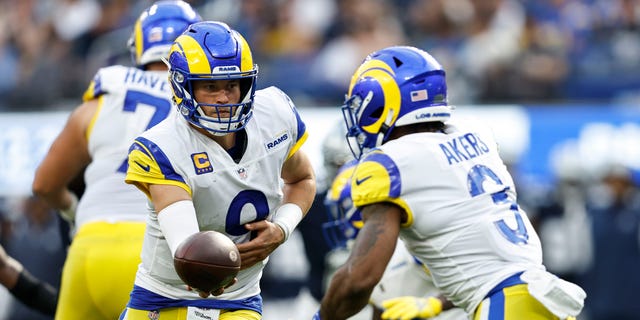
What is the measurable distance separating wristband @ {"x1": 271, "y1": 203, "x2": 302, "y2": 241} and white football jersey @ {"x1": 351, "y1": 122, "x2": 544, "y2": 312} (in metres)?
0.33

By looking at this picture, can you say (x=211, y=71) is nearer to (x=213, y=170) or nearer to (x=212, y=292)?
(x=213, y=170)

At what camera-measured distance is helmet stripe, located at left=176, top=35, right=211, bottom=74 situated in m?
4.21

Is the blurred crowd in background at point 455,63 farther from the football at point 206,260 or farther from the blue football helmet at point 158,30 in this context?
the football at point 206,260

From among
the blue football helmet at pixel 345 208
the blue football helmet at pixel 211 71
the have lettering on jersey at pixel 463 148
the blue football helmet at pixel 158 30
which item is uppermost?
the blue football helmet at pixel 211 71

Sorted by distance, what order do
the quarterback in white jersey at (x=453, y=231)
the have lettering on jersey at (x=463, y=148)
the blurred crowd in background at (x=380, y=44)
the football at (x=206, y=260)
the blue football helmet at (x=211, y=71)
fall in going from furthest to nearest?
the blurred crowd in background at (x=380, y=44), the have lettering on jersey at (x=463, y=148), the blue football helmet at (x=211, y=71), the quarterback in white jersey at (x=453, y=231), the football at (x=206, y=260)

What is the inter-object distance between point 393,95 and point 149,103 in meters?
1.30

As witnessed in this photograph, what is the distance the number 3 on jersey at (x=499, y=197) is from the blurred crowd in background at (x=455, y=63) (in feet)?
17.4

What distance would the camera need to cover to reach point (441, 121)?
4.59m

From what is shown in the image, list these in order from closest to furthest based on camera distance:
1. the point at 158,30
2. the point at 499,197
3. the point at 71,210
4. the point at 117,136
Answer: the point at 499,197 < the point at 117,136 < the point at 158,30 < the point at 71,210

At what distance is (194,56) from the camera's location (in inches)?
167

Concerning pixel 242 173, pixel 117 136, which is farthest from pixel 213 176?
pixel 117 136

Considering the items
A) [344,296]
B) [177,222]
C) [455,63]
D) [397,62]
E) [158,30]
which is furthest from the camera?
[455,63]

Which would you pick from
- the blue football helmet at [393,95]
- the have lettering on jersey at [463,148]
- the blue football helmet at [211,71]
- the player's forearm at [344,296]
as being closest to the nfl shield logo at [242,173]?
the blue football helmet at [211,71]

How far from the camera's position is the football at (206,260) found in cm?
383
